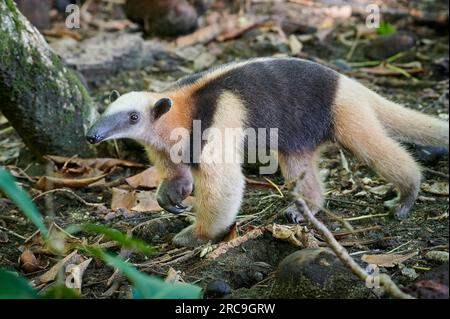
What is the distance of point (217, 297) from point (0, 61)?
2.91 metres

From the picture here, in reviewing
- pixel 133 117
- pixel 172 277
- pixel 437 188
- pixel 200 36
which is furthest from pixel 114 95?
pixel 200 36

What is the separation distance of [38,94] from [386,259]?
3386 millimetres

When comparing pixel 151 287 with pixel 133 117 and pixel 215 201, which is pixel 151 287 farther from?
pixel 133 117

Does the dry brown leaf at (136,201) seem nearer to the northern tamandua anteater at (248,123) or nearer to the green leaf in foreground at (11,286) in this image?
the northern tamandua anteater at (248,123)

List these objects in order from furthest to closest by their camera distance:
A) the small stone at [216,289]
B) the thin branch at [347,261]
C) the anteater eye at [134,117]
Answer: the anteater eye at [134,117], the small stone at [216,289], the thin branch at [347,261]

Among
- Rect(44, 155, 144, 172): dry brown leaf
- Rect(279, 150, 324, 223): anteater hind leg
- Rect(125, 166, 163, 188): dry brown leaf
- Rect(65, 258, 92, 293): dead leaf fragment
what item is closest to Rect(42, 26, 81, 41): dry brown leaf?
Rect(44, 155, 144, 172): dry brown leaf

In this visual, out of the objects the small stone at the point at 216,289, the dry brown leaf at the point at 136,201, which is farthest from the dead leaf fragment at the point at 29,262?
the small stone at the point at 216,289

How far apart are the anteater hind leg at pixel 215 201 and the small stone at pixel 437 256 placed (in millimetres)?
1408

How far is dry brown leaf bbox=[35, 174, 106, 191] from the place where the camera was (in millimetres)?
5938

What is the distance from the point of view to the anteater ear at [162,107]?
4.82m

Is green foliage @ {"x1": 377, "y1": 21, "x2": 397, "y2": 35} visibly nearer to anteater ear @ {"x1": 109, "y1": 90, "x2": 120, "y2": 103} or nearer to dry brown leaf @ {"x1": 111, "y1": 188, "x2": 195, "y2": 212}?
dry brown leaf @ {"x1": 111, "y1": 188, "x2": 195, "y2": 212}

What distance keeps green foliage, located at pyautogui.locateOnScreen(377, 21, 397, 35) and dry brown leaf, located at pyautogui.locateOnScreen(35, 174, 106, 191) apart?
4.93 m
